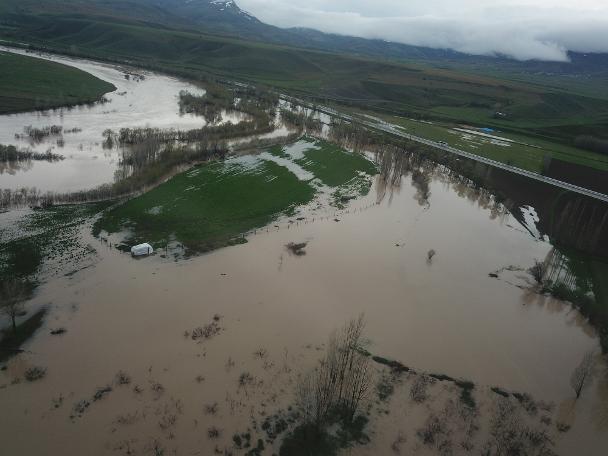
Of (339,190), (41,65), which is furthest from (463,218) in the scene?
(41,65)

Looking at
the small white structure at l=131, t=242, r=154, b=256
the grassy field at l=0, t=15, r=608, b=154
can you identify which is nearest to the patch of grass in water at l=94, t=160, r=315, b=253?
the small white structure at l=131, t=242, r=154, b=256

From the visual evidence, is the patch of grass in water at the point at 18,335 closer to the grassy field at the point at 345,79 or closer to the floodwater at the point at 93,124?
the floodwater at the point at 93,124

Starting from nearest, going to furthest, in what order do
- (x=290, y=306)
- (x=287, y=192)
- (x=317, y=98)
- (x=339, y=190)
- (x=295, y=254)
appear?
(x=290, y=306), (x=295, y=254), (x=287, y=192), (x=339, y=190), (x=317, y=98)

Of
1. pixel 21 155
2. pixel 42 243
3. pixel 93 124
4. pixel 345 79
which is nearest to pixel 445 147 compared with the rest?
pixel 93 124

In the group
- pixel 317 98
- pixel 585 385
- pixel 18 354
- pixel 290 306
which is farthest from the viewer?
pixel 317 98

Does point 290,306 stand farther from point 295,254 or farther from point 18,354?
point 18,354
